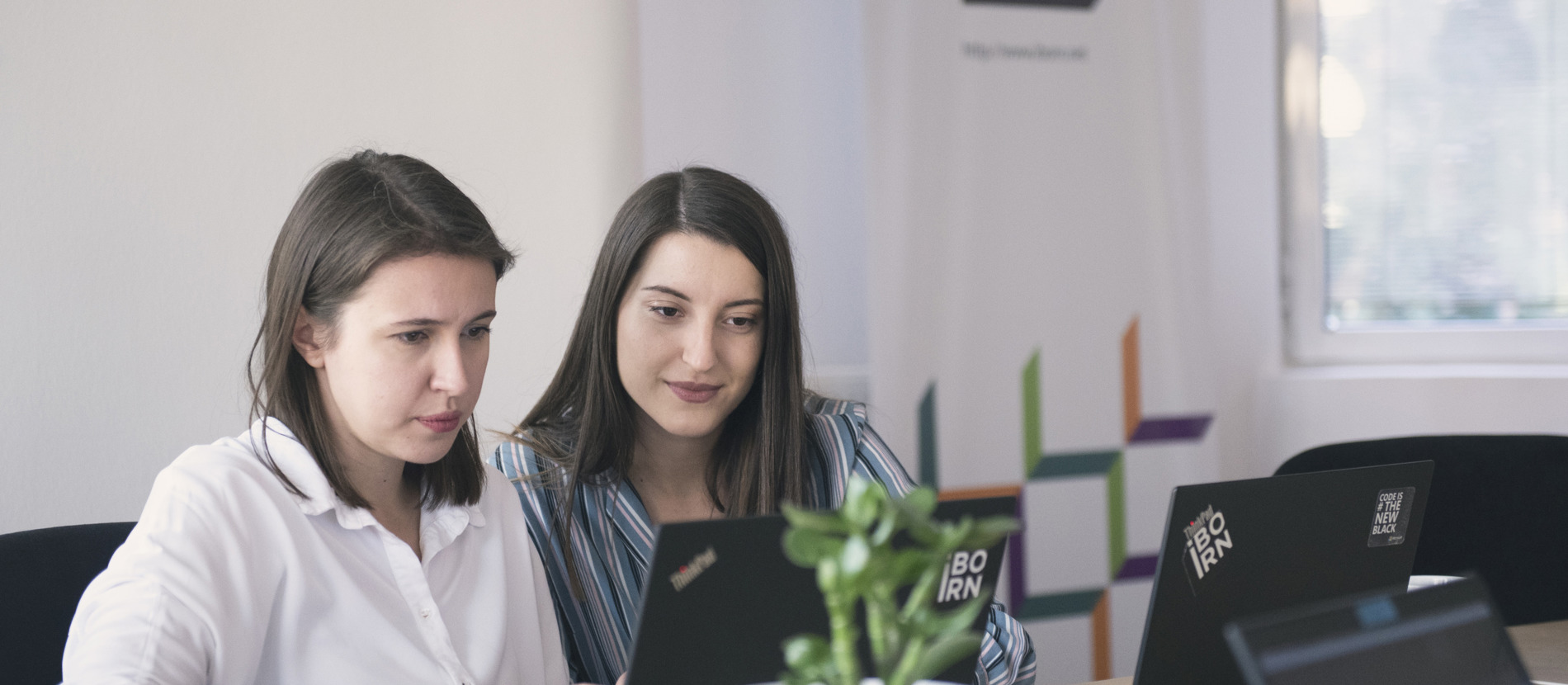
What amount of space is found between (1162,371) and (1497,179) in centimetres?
99

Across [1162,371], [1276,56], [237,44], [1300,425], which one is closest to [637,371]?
[237,44]

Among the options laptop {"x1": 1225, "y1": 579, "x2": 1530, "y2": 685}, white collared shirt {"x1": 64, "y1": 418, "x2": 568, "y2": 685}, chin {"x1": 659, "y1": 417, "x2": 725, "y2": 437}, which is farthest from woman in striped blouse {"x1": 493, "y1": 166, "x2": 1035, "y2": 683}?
laptop {"x1": 1225, "y1": 579, "x2": 1530, "y2": 685}

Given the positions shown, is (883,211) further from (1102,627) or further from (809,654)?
(809,654)

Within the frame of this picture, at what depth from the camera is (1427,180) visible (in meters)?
2.81

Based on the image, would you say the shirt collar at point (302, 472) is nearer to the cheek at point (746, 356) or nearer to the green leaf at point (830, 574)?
the cheek at point (746, 356)

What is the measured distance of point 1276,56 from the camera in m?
2.92

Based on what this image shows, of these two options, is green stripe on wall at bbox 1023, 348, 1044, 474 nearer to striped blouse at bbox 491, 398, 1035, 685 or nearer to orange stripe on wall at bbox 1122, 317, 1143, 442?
orange stripe on wall at bbox 1122, 317, 1143, 442

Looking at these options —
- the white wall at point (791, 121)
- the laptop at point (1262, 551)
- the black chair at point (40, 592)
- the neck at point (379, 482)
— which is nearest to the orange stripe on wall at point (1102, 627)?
the white wall at point (791, 121)

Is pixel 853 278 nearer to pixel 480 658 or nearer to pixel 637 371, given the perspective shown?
pixel 637 371

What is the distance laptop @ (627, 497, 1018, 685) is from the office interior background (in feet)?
5.25

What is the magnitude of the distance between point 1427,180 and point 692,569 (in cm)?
269

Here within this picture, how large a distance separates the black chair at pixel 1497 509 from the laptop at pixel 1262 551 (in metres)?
0.88

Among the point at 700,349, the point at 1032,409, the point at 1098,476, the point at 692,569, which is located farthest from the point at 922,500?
the point at 1098,476

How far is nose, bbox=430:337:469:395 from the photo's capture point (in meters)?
1.13
